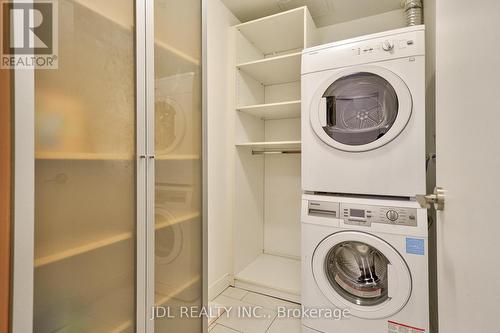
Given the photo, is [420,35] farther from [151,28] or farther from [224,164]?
[224,164]

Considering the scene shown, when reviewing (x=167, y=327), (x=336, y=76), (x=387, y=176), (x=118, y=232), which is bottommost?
(x=167, y=327)

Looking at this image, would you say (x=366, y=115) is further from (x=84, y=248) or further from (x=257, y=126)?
(x=84, y=248)

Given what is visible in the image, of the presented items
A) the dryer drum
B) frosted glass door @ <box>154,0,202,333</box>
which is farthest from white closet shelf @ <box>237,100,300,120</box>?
the dryer drum

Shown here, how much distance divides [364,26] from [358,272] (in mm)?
2133

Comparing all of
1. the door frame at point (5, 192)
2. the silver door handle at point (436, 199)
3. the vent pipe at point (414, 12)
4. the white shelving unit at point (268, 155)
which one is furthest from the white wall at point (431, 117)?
the door frame at point (5, 192)

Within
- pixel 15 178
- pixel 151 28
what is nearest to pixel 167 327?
pixel 15 178

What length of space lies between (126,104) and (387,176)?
1418mm

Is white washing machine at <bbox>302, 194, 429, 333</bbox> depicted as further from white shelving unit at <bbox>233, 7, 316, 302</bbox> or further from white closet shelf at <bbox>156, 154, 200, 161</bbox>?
white closet shelf at <bbox>156, 154, 200, 161</bbox>

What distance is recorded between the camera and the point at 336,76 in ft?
4.86

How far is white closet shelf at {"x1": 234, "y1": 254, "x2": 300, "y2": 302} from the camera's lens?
73.7 inches

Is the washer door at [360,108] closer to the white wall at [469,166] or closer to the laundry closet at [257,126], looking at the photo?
the laundry closet at [257,126]

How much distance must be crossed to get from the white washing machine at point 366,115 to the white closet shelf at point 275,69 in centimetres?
37

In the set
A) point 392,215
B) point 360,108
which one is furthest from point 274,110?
point 392,215

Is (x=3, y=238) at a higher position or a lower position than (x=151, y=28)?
lower
